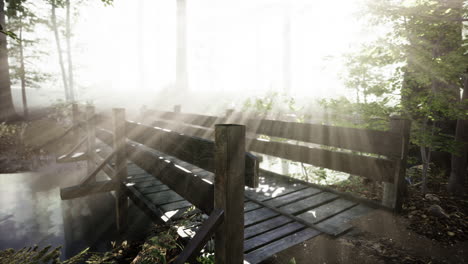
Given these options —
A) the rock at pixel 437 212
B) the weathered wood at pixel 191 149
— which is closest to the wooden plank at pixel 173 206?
the weathered wood at pixel 191 149

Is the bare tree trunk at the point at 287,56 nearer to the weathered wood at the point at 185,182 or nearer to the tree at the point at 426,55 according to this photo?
the tree at the point at 426,55

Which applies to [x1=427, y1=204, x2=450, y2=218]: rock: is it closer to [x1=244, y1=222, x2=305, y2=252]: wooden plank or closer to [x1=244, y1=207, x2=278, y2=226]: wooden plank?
[x1=244, y1=222, x2=305, y2=252]: wooden plank

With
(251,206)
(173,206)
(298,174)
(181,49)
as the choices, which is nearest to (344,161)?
(251,206)

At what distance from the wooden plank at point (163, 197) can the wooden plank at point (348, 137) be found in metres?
2.39

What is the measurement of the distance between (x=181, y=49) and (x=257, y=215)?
24371 millimetres

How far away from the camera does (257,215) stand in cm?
417

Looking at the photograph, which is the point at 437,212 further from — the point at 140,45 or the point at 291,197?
the point at 140,45

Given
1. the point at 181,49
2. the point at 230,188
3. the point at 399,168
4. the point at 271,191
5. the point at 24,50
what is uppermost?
the point at 181,49

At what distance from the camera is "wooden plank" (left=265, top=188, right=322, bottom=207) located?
182 inches

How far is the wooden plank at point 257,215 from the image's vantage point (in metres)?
3.95

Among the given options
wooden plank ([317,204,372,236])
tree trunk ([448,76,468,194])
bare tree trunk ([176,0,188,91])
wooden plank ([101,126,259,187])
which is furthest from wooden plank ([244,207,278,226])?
bare tree trunk ([176,0,188,91])

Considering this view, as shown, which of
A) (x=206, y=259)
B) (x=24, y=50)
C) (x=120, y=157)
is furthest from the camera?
(x=24, y=50)

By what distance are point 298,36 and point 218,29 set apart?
463 inches

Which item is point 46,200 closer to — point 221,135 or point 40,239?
point 40,239
